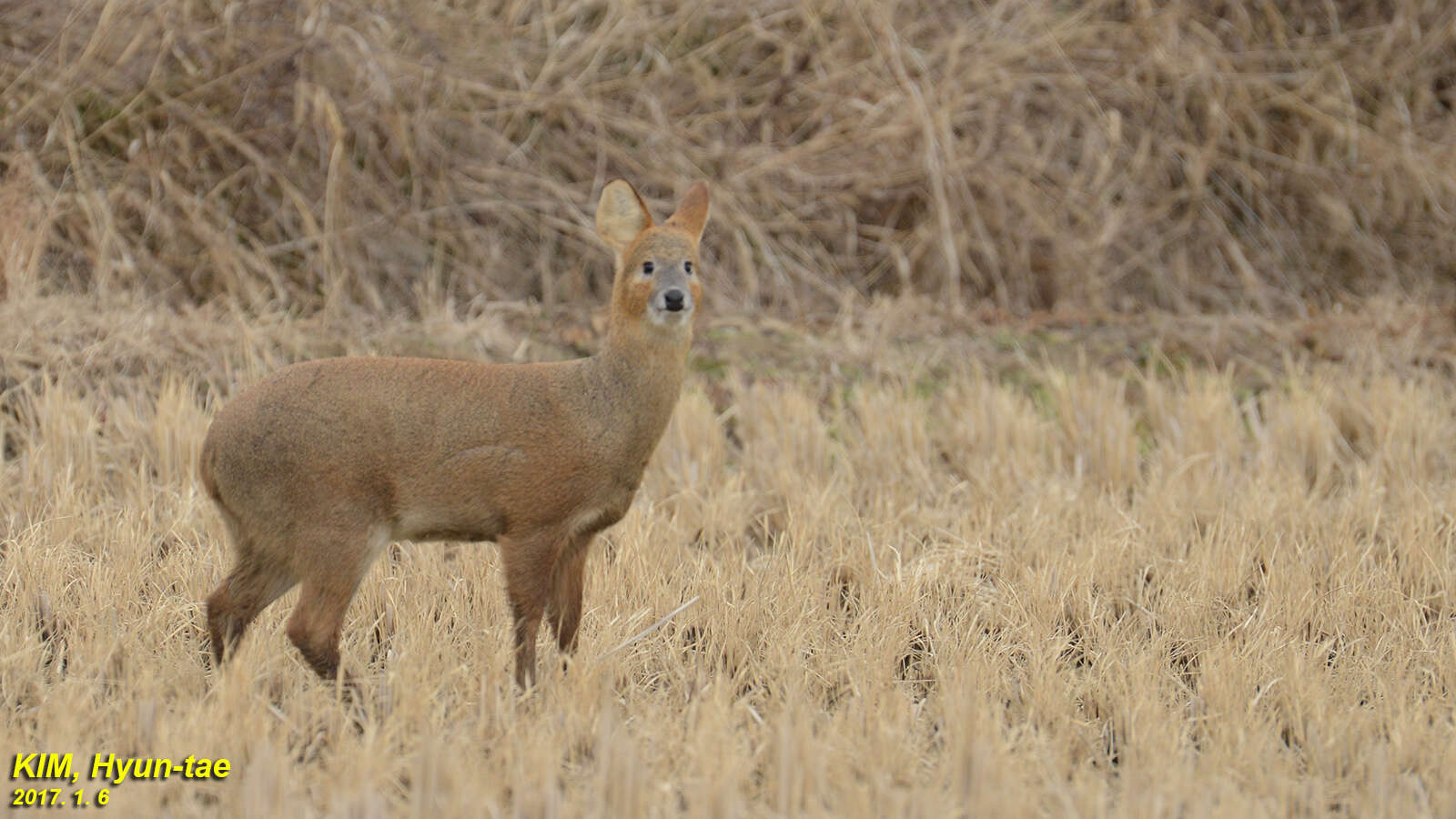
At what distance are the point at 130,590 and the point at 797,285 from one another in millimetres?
5428

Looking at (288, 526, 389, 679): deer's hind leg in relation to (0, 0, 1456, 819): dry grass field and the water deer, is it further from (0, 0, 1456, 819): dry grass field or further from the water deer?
(0, 0, 1456, 819): dry grass field

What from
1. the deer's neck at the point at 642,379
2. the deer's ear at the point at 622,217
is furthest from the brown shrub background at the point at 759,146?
the deer's neck at the point at 642,379

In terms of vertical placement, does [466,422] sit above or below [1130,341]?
above

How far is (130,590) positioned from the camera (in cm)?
410

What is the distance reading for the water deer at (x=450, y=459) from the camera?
337 cm

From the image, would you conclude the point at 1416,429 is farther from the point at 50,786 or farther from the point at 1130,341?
the point at 50,786

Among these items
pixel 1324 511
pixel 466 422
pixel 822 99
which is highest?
pixel 822 99

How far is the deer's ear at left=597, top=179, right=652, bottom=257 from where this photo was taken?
12.2ft

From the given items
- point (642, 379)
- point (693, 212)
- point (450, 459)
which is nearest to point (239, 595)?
point (450, 459)

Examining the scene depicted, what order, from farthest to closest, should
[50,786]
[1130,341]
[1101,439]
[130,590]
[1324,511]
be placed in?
[1130,341] → [1101,439] → [1324,511] → [130,590] → [50,786]

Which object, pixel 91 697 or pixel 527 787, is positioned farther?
pixel 91 697

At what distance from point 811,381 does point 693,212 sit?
3.28 metres

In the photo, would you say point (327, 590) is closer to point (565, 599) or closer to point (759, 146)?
point (565, 599)

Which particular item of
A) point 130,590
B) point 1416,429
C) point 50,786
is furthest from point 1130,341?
point 50,786
